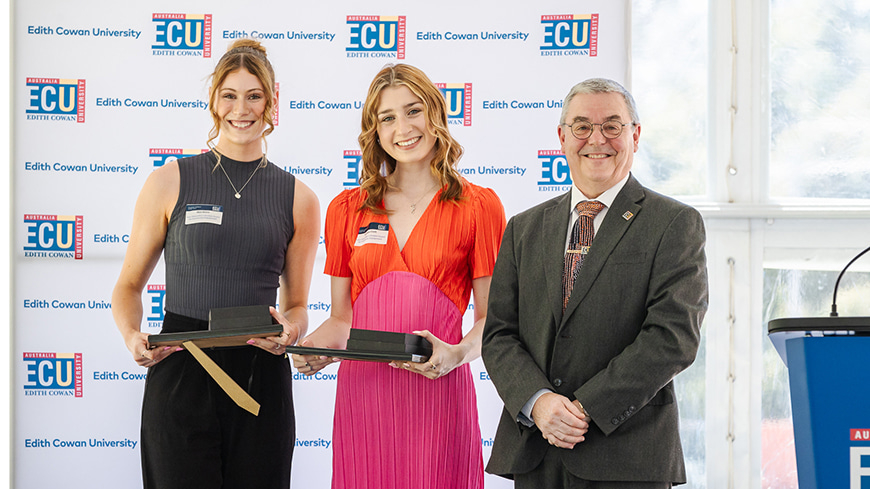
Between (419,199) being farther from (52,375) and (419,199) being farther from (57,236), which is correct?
(52,375)

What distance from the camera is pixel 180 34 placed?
421 centimetres

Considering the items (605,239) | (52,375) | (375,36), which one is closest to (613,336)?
(605,239)

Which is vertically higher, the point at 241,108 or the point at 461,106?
the point at 461,106

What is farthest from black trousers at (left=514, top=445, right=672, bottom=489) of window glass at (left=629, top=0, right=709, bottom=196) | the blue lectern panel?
window glass at (left=629, top=0, right=709, bottom=196)

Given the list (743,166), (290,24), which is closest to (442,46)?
(290,24)

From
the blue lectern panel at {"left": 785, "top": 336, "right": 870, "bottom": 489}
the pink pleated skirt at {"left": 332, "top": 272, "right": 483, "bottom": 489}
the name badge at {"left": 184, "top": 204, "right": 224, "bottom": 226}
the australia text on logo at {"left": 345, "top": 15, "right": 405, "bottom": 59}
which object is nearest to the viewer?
the blue lectern panel at {"left": 785, "top": 336, "right": 870, "bottom": 489}

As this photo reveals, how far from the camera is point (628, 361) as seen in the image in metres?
2.07

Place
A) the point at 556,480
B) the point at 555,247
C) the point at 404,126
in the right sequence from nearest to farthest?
the point at 556,480
the point at 555,247
the point at 404,126

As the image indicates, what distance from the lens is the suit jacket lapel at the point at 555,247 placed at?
223cm

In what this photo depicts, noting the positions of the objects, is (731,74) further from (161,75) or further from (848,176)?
(161,75)

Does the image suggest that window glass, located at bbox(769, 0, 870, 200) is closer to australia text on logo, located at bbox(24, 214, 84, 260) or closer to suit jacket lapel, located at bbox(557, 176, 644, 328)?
suit jacket lapel, located at bbox(557, 176, 644, 328)

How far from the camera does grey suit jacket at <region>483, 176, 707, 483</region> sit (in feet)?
6.79

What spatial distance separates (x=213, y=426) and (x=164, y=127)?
216 cm

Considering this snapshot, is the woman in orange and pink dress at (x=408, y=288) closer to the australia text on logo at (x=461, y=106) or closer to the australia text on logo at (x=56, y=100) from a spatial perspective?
the australia text on logo at (x=461, y=106)
